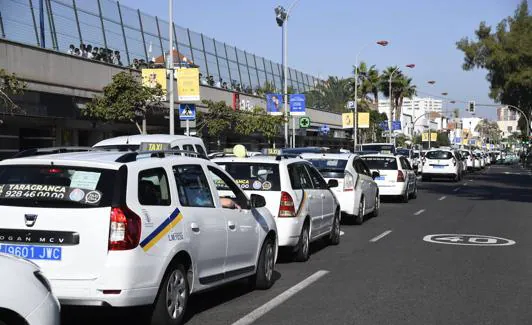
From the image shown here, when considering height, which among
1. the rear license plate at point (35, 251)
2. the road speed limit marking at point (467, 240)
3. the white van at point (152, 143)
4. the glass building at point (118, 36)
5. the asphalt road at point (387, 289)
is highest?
the glass building at point (118, 36)

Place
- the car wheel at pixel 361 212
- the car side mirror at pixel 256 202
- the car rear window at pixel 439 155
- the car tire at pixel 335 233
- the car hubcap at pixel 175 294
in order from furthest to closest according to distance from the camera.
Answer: the car rear window at pixel 439 155 → the car wheel at pixel 361 212 → the car tire at pixel 335 233 → the car side mirror at pixel 256 202 → the car hubcap at pixel 175 294

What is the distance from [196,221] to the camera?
6.60 metres

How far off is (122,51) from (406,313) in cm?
2634

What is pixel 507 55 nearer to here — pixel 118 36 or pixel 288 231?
pixel 118 36

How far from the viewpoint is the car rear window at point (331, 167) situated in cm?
1569

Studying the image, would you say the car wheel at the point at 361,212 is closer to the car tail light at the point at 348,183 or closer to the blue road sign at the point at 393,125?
the car tail light at the point at 348,183

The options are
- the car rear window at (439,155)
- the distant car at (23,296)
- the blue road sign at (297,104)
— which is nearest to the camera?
the distant car at (23,296)

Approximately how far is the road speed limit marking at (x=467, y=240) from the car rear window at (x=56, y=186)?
8536 mm

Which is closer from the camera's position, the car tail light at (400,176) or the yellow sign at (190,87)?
the car tail light at (400,176)

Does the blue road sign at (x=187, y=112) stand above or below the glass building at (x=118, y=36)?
below

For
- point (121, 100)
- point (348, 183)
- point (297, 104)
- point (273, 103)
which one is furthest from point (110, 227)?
point (273, 103)

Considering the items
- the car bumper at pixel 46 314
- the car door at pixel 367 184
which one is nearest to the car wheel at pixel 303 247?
the car door at pixel 367 184

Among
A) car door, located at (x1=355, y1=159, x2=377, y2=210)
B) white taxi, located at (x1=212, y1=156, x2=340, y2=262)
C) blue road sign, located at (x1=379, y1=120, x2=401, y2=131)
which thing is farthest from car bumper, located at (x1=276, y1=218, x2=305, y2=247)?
blue road sign, located at (x1=379, y1=120, x2=401, y2=131)

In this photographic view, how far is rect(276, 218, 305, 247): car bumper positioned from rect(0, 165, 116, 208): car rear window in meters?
4.56
